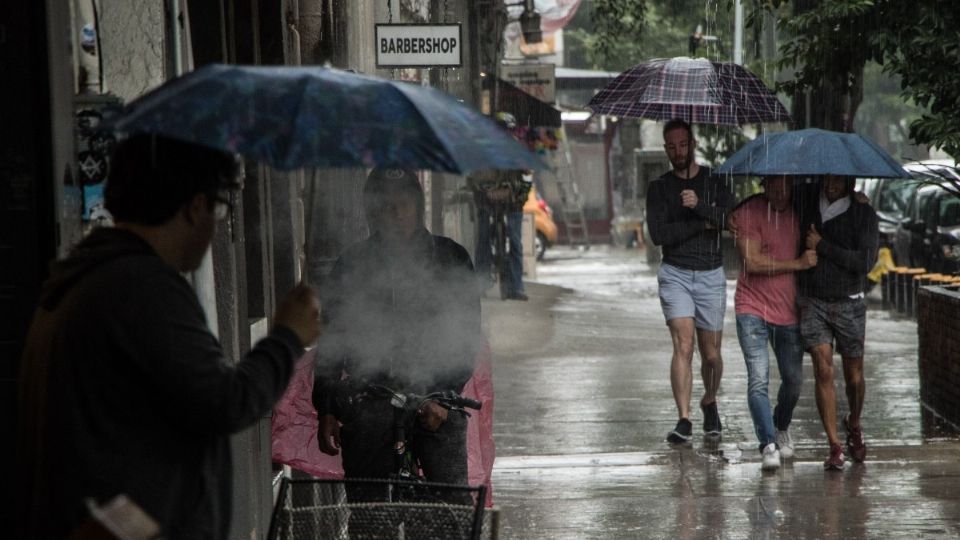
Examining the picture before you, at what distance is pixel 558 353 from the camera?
48.7 feet

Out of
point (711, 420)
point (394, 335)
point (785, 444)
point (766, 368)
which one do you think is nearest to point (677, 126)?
point (766, 368)

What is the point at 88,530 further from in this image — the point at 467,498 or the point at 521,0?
the point at 521,0

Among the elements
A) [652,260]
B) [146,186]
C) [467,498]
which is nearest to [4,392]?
[467,498]

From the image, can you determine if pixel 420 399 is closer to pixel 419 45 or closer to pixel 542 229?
pixel 419 45

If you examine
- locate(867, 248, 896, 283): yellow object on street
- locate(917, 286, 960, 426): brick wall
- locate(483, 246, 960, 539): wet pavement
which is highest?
locate(917, 286, 960, 426): brick wall

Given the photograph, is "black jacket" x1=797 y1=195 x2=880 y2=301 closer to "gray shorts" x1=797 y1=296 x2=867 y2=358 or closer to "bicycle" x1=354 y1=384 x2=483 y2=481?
"gray shorts" x1=797 y1=296 x2=867 y2=358

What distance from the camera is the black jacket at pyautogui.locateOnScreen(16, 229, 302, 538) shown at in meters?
2.85

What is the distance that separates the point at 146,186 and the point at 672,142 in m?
6.97

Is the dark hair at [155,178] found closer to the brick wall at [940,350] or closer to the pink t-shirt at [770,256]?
the pink t-shirt at [770,256]

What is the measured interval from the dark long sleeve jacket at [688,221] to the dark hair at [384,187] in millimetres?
4327

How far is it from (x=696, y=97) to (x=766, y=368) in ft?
6.24

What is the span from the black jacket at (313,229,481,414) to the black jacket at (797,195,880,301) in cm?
379

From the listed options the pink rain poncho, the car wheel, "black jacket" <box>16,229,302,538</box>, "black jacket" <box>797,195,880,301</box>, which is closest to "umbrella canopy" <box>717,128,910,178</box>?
"black jacket" <box>797,195,880,301</box>

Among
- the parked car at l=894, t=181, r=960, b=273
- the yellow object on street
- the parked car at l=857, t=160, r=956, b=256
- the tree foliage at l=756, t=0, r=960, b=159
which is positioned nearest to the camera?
the tree foliage at l=756, t=0, r=960, b=159
